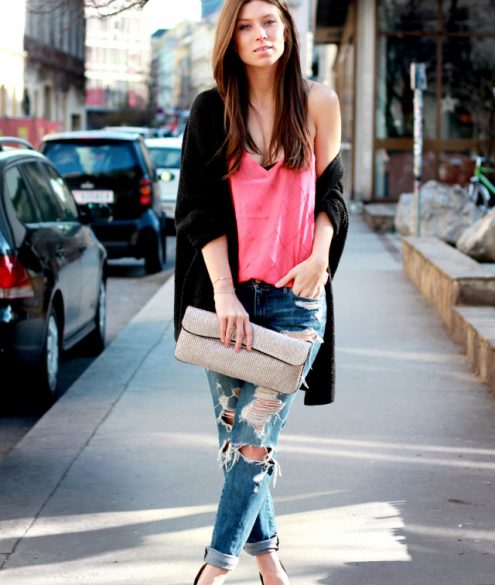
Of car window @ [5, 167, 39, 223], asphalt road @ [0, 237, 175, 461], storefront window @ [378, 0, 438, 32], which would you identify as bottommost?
asphalt road @ [0, 237, 175, 461]

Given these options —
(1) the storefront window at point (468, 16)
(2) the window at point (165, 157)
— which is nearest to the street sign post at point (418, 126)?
(2) the window at point (165, 157)

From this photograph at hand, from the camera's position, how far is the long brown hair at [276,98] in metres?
3.40

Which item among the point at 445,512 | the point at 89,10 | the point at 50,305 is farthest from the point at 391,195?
the point at 445,512

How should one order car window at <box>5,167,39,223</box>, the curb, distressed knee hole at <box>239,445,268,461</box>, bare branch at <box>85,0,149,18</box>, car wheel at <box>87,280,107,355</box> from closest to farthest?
distressed knee hole at <box>239,445,268,461</box> < the curb < car window at <box>5,167,39,223</box> < bare branch at <box>85,0,149,18</box> < car wheel at <box>87,280,107,355</box>

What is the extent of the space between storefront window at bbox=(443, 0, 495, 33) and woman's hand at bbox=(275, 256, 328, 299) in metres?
23.3

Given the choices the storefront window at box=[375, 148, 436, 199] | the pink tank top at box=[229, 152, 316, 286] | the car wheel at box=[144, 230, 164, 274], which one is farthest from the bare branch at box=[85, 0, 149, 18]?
the storefront window at box=[375, 148, 436, 199]

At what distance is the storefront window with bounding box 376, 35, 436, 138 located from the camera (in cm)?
2580

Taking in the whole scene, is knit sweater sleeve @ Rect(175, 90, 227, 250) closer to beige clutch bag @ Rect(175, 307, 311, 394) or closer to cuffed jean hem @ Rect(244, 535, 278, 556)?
beige clutch bag @ Rect(175, 307, 311, 394)

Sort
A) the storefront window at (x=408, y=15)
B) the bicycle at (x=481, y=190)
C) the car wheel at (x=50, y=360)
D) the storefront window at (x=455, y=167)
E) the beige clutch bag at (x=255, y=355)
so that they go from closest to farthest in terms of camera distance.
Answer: the beige clutch bag at (x=255, y=355), the car wheel at (x=50, y=360), the bicycle at (x=481, y=190), the storefront window at (x=408, y=15), the storefront window at (x=455, y=167)

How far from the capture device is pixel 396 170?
2588 cm

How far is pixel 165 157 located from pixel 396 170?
552 centimetres

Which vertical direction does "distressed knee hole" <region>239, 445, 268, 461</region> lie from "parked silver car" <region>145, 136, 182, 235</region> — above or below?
below

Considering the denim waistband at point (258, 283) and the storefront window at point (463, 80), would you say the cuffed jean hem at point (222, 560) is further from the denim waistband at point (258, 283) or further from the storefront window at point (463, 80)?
the storefront window at point (463, 80)

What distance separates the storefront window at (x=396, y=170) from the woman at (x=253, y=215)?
22.5 metres
